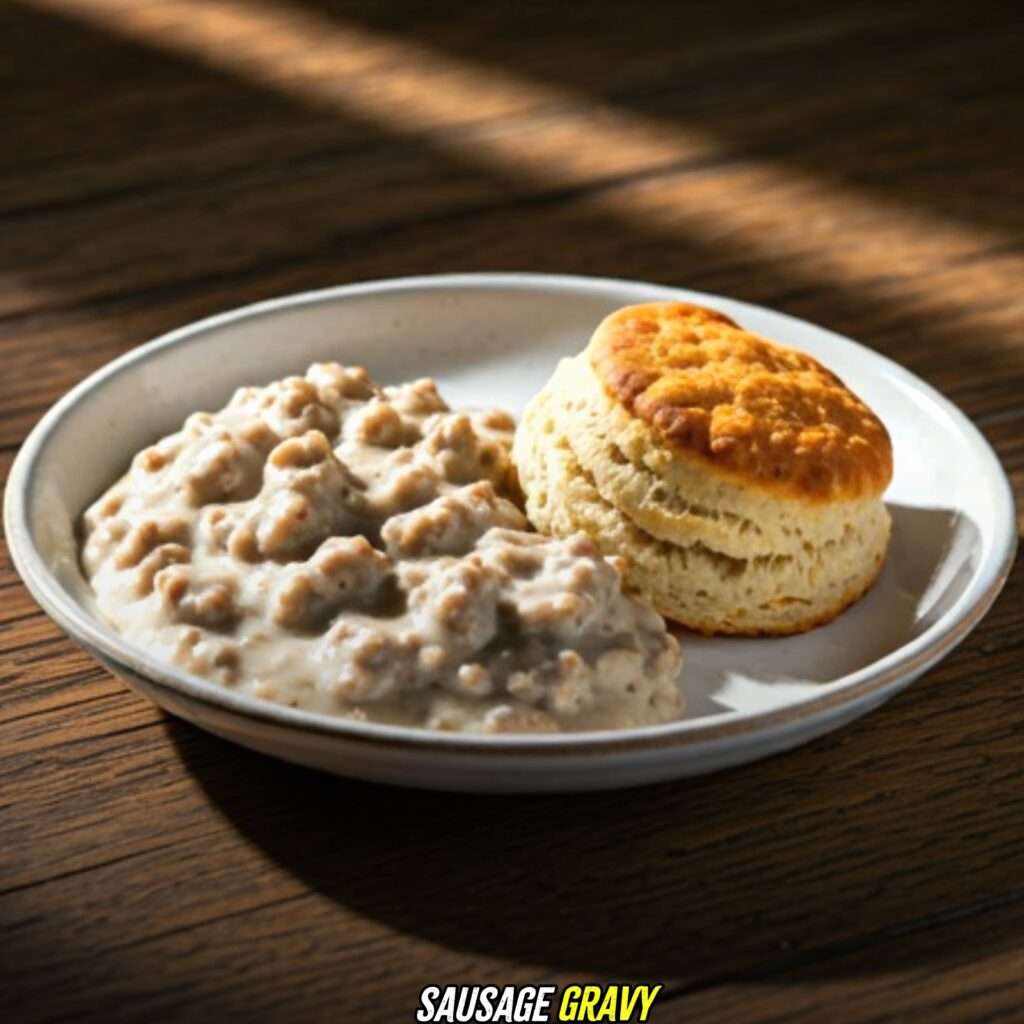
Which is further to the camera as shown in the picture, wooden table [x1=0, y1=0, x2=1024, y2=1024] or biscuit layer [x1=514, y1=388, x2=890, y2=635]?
biscuit layer [x1=514, y1=388, x2=890, y2=635]

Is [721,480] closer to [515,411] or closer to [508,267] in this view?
[515,411]

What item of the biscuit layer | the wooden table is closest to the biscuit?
the biscuit layer

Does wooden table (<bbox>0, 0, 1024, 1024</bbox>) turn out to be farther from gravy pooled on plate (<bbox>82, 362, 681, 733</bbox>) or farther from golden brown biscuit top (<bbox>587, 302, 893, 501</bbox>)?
golden brown biscuit top (<bbox>587, 302, 893, 501</bbox>)

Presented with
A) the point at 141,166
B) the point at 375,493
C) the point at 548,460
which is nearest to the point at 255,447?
the point at 375,493

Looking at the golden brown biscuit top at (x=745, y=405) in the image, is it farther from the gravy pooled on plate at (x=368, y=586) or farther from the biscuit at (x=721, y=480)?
the gravy pooled on plate at (x=368, y=586)

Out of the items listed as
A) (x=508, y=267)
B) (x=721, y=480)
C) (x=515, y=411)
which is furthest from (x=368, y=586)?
(x=508, y=267)

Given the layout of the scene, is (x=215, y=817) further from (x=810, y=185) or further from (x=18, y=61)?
(x=18, y=61)
